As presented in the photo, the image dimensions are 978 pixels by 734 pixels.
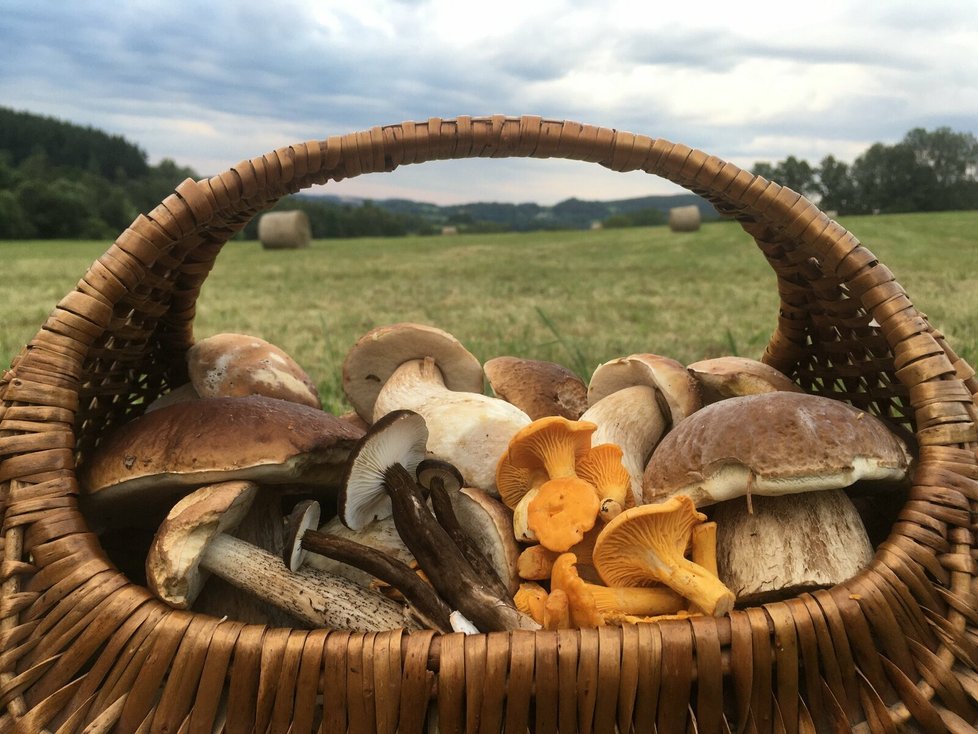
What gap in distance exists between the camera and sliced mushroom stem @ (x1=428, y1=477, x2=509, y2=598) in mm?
1347

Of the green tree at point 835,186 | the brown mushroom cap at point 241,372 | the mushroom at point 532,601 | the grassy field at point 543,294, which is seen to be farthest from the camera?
the green tree at point 835,186

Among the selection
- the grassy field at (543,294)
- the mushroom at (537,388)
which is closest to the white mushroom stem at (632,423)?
the mushroom at (537,388)

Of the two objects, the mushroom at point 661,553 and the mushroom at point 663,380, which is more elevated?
the mushroom at point 663,380

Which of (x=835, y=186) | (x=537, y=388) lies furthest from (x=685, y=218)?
(x=537, y=388)

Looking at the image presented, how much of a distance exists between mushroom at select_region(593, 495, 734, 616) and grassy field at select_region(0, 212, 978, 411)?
177 cm

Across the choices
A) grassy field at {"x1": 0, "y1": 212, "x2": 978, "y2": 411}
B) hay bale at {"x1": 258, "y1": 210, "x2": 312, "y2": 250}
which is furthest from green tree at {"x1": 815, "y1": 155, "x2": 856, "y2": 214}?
hay bale at {"x1": 258, "y1": 210, "x2": 312, "y2": 250}

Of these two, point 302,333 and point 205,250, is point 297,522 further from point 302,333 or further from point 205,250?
point 302,333

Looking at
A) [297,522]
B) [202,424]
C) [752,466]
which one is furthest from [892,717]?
[202,424]

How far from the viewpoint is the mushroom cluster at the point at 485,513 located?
1.22 m

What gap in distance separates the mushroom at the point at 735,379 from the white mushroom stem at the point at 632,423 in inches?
4.9

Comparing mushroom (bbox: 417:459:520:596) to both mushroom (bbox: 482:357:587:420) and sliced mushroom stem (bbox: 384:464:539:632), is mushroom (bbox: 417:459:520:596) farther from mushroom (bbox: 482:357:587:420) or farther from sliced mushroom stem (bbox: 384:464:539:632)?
mushroom (bbox: 482:357:587:420)

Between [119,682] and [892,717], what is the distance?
43.3 inches

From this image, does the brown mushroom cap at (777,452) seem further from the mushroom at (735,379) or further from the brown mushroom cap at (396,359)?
the brown mushroom cap at (396,359)

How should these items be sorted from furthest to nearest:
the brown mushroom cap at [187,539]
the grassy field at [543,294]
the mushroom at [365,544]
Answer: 1. the grassy field at [543,294]
2. the mushroom at [365,544]
3. the brown mushroom cap at [187,539]
